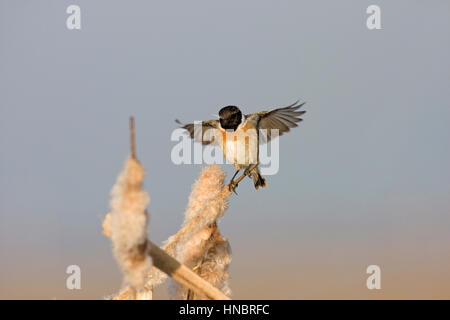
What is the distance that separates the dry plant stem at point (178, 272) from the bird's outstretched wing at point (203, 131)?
2535 millimetres

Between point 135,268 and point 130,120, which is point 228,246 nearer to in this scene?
point 135,268

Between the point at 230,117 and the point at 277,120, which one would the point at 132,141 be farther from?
the point at 277,120

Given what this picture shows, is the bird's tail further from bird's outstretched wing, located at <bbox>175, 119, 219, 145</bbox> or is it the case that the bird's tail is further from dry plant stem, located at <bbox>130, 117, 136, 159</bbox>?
dry plant stem, located at <bbox>130, 117, 136, 159</bbox>

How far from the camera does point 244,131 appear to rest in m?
3.40

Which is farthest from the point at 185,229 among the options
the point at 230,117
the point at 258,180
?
the point at 258,180

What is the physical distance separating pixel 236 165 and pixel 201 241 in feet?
5.94

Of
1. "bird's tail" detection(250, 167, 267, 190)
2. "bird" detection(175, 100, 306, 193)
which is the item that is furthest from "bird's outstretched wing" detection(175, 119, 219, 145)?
"bird's tail" detection(250, 167, 267, 190)

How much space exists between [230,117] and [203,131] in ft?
1.79

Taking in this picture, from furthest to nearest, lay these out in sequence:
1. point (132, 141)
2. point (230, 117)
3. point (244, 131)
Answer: point (244, 131)
point (230, 117)
point (132, 141)

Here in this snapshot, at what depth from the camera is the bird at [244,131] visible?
3.32 metres

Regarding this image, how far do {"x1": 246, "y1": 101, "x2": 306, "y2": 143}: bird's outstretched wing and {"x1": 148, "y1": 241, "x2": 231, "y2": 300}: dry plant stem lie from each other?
2.69 metres

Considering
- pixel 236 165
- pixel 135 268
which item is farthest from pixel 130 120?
pixel 236 165

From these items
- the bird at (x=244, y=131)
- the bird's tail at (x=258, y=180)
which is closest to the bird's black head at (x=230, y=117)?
the bird at (x=244, y=131)

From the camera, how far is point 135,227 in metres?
0.90
